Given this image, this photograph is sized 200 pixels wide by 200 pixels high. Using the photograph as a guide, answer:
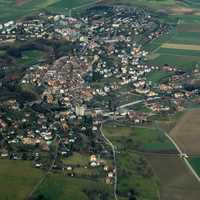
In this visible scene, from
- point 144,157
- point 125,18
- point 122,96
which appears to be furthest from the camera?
point 125,18

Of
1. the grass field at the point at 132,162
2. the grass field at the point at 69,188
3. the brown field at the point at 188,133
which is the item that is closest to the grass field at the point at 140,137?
the grass field at the point at 132,162

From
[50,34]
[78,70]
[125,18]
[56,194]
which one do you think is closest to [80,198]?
[56,194]

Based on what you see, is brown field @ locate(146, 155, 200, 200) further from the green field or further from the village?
the village

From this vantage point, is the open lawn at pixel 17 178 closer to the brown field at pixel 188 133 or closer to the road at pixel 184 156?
the road at pixel 184 156

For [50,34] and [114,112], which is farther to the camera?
[50,34]

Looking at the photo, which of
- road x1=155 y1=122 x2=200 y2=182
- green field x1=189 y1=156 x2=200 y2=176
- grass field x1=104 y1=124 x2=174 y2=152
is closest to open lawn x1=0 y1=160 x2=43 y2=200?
grass field x1=104 y1=124 x2=174 y2=152

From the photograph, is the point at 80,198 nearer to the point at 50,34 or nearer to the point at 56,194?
the point at 56,194
